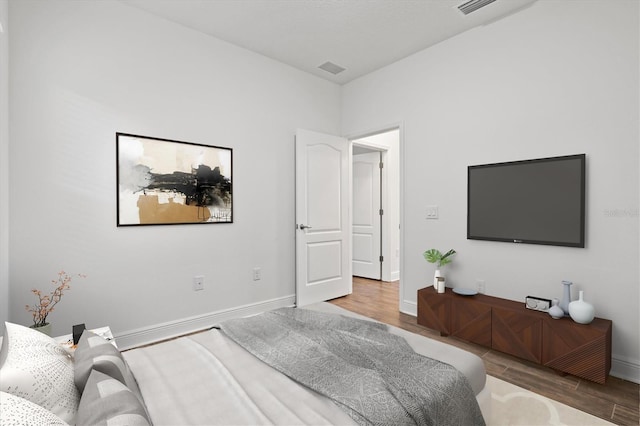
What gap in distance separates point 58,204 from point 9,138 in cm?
55

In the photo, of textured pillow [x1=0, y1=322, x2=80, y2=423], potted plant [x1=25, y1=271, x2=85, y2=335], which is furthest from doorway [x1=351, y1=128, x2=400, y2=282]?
textured pillow [x1=0, y1=322, x2=80, y2=423]

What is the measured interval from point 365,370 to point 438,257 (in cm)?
225

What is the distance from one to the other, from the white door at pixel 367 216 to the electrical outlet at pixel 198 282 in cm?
321

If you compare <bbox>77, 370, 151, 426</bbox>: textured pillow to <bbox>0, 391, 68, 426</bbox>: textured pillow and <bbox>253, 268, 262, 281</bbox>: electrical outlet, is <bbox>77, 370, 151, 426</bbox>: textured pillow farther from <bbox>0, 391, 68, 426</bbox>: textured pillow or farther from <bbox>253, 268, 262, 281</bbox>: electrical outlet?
<bbox>253, 268, 262, 281</bbox>: electrical outlet

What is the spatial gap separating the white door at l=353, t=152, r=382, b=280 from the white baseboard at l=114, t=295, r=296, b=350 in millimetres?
2427

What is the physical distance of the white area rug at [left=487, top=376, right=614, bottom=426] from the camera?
186 cm

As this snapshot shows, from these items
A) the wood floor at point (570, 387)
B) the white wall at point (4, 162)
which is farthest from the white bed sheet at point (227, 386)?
the white wall at point (4, 162)

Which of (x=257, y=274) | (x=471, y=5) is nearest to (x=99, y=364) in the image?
(x=257, y=274)

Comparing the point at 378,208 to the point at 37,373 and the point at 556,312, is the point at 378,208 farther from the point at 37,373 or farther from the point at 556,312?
the point at 37,373

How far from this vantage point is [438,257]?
3322mm

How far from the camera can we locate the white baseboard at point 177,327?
2875mm

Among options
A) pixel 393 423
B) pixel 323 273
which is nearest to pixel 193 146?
pixel 323 273

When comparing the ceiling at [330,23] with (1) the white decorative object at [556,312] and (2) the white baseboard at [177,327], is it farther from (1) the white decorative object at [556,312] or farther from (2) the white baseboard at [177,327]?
(2) the white baseboard at [177,327]

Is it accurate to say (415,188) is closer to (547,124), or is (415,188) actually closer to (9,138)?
(547,124)
